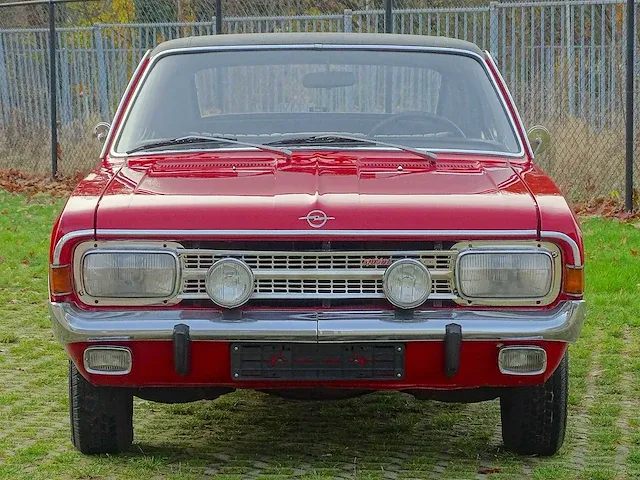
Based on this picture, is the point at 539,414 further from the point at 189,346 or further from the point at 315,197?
the point at 189,346

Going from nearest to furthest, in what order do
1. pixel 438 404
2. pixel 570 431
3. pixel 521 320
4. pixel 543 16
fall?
pixel 521 320 → pixel 570 431 → pixel 438 404 → pixel 543 16

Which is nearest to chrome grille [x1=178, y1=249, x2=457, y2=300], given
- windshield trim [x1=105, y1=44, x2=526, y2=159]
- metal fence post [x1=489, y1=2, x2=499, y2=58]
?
windshield trim [x1=105, y1=44, x2=526, y2=159]

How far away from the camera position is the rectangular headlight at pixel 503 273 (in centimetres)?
444

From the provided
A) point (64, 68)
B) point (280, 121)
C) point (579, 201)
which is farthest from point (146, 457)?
point (64, 68)

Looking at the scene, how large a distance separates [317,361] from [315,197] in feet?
1.87

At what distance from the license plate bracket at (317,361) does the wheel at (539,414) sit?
0.66m

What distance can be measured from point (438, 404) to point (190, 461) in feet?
5.15

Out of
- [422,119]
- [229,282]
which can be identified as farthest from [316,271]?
[422,119]

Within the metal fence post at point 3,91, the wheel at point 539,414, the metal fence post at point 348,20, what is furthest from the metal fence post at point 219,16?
the wheel at point 539,414

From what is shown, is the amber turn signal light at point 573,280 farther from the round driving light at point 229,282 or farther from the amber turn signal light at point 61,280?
the amber turn signal light at point 61,280

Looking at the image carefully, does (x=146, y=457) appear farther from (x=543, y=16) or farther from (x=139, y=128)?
(x=543, y=16)

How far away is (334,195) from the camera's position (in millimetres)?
4562

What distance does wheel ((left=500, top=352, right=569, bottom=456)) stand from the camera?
4887mm

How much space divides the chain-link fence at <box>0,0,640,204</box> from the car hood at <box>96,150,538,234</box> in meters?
8.92
